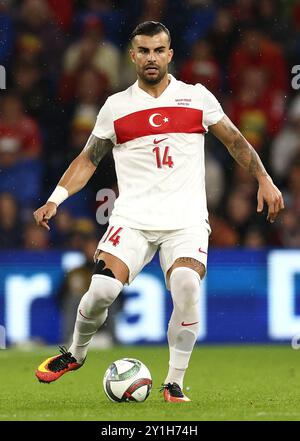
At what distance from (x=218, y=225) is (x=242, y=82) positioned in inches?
71.2

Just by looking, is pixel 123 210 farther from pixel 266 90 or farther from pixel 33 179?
pixel 266 90

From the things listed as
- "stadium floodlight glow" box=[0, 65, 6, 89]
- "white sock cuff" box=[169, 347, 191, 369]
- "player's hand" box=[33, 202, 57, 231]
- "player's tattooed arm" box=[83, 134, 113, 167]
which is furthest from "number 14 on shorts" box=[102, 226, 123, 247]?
"stadium floodlight glow" box=[0, 65, 6, 89]

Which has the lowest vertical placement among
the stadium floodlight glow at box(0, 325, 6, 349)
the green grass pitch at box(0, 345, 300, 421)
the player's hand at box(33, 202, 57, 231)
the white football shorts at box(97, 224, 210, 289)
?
the stadium floodlight glow at box(0, 325, 6, 349)

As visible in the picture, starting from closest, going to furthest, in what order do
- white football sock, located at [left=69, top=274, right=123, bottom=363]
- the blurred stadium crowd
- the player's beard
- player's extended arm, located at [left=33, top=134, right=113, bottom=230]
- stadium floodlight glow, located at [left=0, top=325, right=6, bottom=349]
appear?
1. white football sock, located at [left=69, top=274, right=123, bottom=363]
2. the player's beard
3. player's extended arm, located at [left=33, top=134, right=113, bottom=230]
4. stadium floodlight glow, located at [left=0, top=325, right=6, bottom=349]
5. the blurred stadium crowd

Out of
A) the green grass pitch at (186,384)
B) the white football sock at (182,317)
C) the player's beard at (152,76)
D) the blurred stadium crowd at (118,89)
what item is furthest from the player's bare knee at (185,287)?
the blurred stadium crowd at (118,89)

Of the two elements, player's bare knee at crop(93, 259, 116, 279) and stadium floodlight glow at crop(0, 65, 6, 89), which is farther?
stadium floodlight glow at crop(0, 65, 6, 89)

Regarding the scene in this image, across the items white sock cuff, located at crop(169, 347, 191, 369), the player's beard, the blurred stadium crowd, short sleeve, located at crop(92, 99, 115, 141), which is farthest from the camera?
the blurred stadium crowd

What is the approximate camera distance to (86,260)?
13000 millimetres

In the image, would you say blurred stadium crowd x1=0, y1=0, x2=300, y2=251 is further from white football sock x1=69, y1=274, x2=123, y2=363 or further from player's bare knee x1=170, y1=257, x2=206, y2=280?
player's bare knee x1=170, y1=257, x2=206, y2=280

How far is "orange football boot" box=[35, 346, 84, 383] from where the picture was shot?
815cm

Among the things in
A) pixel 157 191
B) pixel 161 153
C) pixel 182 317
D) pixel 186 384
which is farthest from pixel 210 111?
pixel 186 384

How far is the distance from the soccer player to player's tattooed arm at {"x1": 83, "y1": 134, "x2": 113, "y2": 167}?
0.7 inches

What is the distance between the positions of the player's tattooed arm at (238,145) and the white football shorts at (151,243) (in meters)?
0.49
